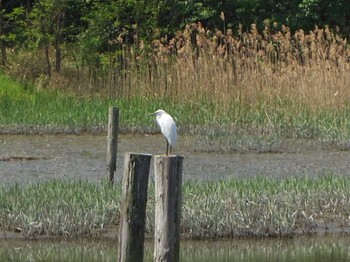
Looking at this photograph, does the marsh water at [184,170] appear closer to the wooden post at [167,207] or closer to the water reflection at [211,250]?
the water reflection at [211,250]

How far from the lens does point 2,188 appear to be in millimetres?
13500

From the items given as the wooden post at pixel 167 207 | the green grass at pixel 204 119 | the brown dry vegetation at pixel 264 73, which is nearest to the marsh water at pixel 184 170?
the green grass at pixel 204 119

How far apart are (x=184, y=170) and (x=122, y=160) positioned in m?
1.29

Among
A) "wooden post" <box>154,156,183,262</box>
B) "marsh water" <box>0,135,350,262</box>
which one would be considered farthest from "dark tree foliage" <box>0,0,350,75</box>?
"wooden post" <box>154,156,183,262</box>

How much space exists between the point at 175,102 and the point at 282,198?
10.1 meters

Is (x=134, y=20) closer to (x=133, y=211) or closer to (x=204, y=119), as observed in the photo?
(x=204, y=119)

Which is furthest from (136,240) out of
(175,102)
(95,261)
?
(175,102)

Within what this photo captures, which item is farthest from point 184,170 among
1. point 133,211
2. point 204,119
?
point 133,211

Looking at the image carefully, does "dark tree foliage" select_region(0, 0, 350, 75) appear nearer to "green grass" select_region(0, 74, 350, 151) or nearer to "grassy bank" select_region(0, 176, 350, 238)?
"green grass" select_region(0, 74, 350, 151)

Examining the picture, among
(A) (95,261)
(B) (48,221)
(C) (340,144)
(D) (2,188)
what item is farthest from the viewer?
(C) (340,144)

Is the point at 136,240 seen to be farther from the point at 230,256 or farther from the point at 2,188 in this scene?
the point at 2,188

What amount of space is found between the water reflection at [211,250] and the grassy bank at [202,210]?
0.14 metres

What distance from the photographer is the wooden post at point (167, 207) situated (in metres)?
9.15

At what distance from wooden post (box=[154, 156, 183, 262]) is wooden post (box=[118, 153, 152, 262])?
24 cm
